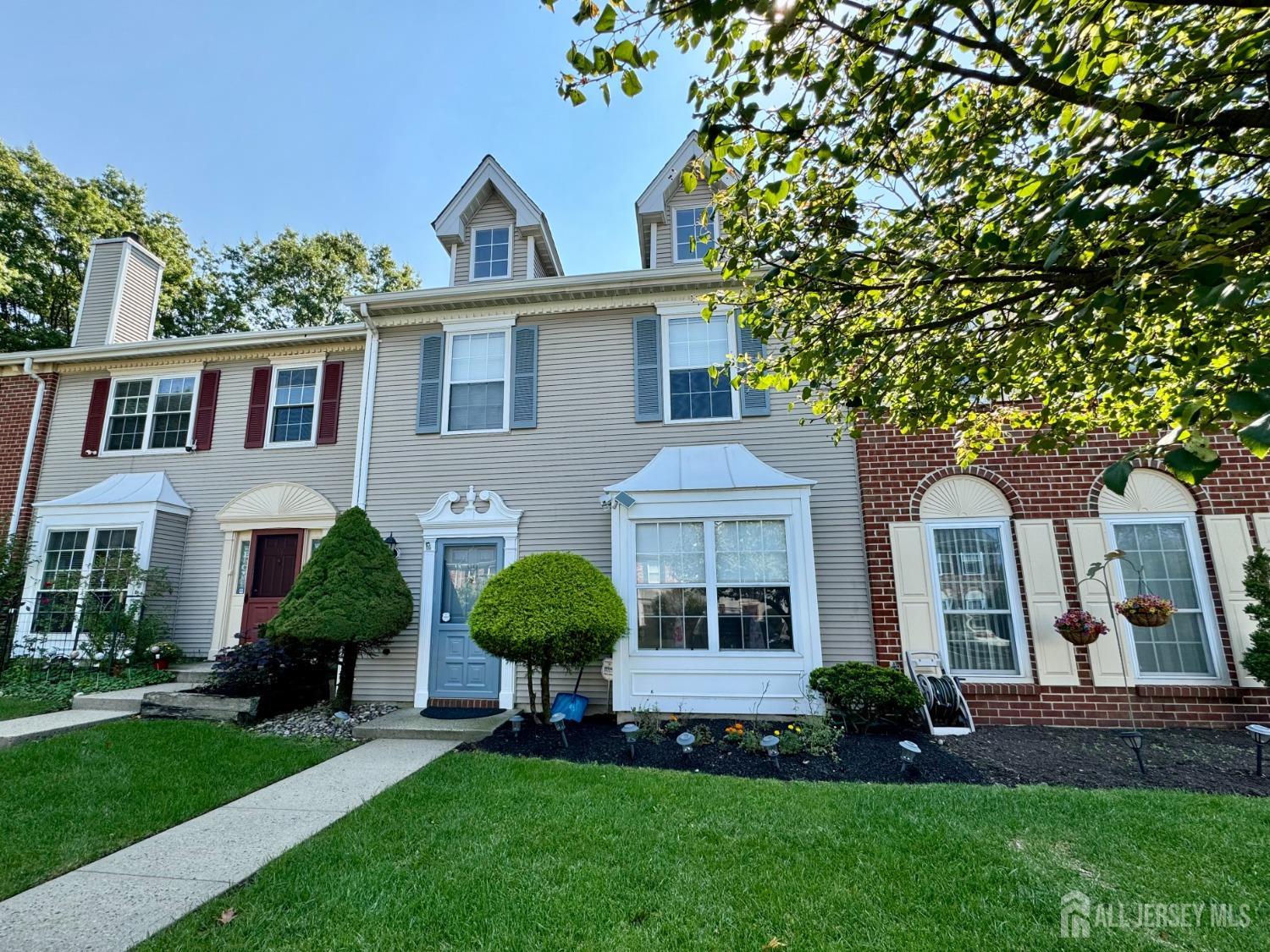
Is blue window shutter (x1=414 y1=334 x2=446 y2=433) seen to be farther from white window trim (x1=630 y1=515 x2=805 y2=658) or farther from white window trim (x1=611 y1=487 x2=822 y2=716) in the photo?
white window trim (x1=630 y1=515 x2=805 y2=658)

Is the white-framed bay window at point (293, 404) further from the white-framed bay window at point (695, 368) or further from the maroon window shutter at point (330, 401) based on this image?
the white-framed bay window at point (695, 368)

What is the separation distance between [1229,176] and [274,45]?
36.4ft

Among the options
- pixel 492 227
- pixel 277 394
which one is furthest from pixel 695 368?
pixel 277 394

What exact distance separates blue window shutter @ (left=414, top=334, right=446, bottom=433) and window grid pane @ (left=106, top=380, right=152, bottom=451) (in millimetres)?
5787

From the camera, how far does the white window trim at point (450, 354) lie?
839cm

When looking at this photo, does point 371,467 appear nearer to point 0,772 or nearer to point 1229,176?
point 0,772

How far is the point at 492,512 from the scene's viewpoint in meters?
7.96

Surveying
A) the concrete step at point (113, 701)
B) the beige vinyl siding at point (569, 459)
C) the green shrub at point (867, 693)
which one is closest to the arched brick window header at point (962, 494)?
the beige vinyl siding at point (569, 459)

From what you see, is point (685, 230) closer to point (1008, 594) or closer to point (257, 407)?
point (1008, 594)

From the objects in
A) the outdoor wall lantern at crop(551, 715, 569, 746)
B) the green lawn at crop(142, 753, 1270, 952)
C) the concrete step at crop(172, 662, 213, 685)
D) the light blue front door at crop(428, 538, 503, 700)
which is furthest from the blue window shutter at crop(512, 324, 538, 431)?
the concrete step at crop(172, 662, 213, 685)

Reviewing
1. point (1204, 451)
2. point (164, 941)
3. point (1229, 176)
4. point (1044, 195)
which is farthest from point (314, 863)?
point (1229, 176)

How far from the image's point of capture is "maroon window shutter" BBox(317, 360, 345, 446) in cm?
922

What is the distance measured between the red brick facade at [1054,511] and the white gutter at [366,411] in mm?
7479

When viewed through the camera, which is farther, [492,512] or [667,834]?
[492,512]
